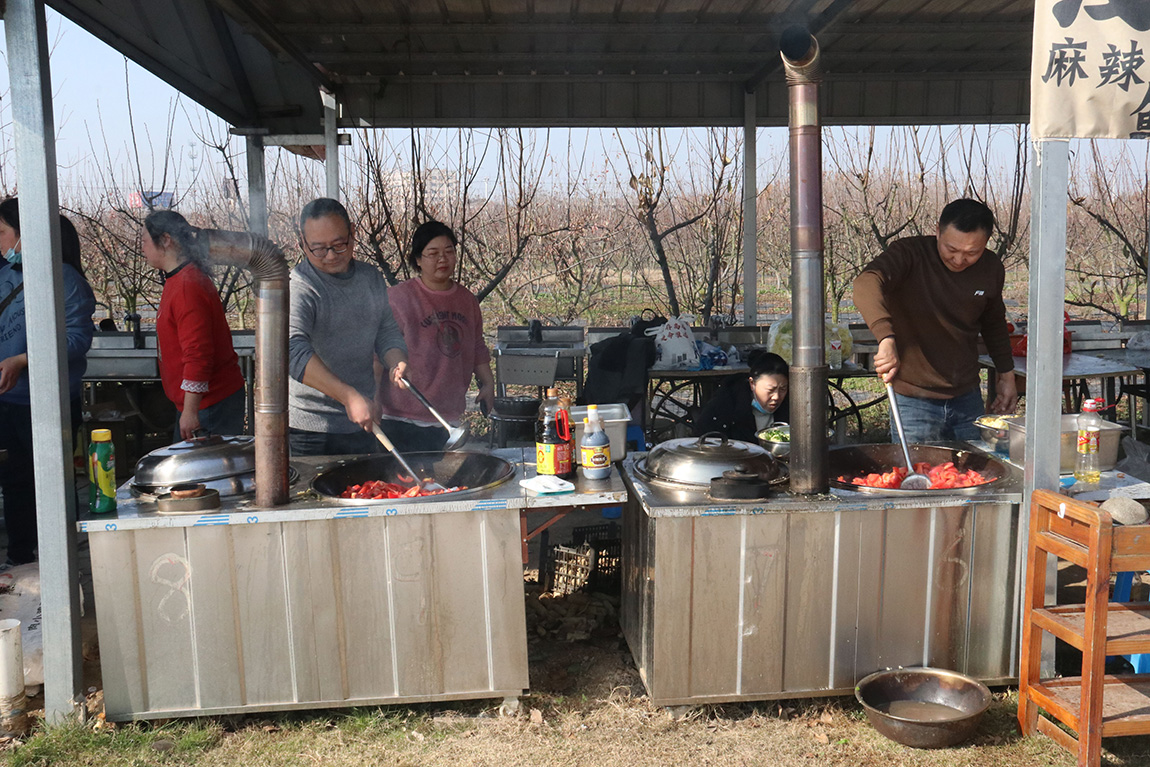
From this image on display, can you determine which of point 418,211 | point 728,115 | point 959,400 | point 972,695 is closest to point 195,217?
point 418,211

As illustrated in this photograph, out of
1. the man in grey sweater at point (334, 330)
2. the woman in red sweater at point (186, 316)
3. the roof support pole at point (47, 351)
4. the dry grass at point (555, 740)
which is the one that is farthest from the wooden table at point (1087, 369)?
the roof support pole at point (47, 351)

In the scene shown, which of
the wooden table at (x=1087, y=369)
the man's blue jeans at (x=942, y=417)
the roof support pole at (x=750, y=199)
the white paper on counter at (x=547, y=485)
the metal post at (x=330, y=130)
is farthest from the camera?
the roof support pole at (x=750, y=199)

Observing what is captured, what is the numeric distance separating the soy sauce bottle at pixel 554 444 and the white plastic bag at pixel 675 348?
10.7 ft

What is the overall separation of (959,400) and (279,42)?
14.6 feet

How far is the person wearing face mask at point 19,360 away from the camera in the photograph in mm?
3947

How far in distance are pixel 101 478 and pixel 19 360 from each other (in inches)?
62.8

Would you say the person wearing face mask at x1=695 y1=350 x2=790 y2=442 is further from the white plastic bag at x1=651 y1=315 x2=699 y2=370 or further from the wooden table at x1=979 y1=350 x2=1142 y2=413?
the white plastic bag at x1=651 y1=315 x2=699 y2=370

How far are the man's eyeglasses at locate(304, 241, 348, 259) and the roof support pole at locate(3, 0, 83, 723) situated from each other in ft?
3.19

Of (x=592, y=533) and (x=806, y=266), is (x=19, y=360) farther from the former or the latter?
(x=806, y=266)

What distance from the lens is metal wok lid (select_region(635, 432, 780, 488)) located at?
9.93 ft

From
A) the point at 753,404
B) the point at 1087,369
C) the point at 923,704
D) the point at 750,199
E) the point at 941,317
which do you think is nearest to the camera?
the point at 923,704

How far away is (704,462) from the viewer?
10.0 feet

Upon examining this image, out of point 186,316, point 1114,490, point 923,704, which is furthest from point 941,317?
point 186,316

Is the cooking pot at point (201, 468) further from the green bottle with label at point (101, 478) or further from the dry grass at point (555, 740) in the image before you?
the dry grass at point (555, 740)
